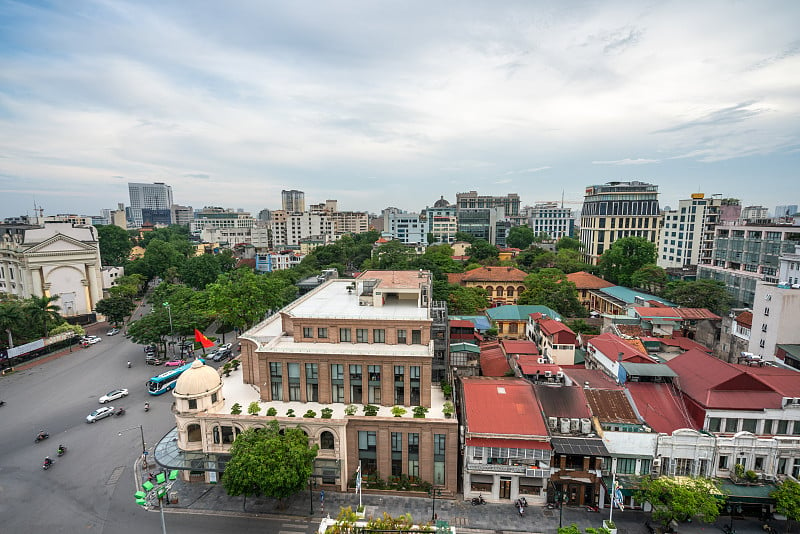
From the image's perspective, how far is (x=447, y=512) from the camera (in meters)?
34.9

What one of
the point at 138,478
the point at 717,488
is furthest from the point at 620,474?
the point at 138,478

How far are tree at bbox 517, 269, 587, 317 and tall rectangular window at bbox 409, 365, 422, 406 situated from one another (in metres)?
47.7

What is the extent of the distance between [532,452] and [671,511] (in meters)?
10.6

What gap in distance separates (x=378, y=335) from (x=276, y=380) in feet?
36.3

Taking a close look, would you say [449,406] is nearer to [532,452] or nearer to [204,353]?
[532,452]

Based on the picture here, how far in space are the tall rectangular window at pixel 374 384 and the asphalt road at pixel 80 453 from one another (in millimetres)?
11699

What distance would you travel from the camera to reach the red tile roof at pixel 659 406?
37.0 meters

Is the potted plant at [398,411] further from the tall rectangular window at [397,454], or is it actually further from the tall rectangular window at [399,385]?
the tall rectangular window at [399,385]

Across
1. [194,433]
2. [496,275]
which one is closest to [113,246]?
[496,275]

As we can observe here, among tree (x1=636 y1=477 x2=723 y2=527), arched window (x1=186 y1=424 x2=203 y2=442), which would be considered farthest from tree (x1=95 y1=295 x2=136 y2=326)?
tree (x1=636 y1=477 x2=723 y2=527)

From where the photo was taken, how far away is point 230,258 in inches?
5438

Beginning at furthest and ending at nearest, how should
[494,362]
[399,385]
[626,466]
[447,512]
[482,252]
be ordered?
[482,252], [494,362], [399,385], [626,466], [447,512]

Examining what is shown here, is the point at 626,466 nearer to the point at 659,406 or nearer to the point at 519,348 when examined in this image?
the point at 659,406

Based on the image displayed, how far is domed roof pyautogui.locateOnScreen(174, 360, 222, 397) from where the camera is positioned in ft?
123
